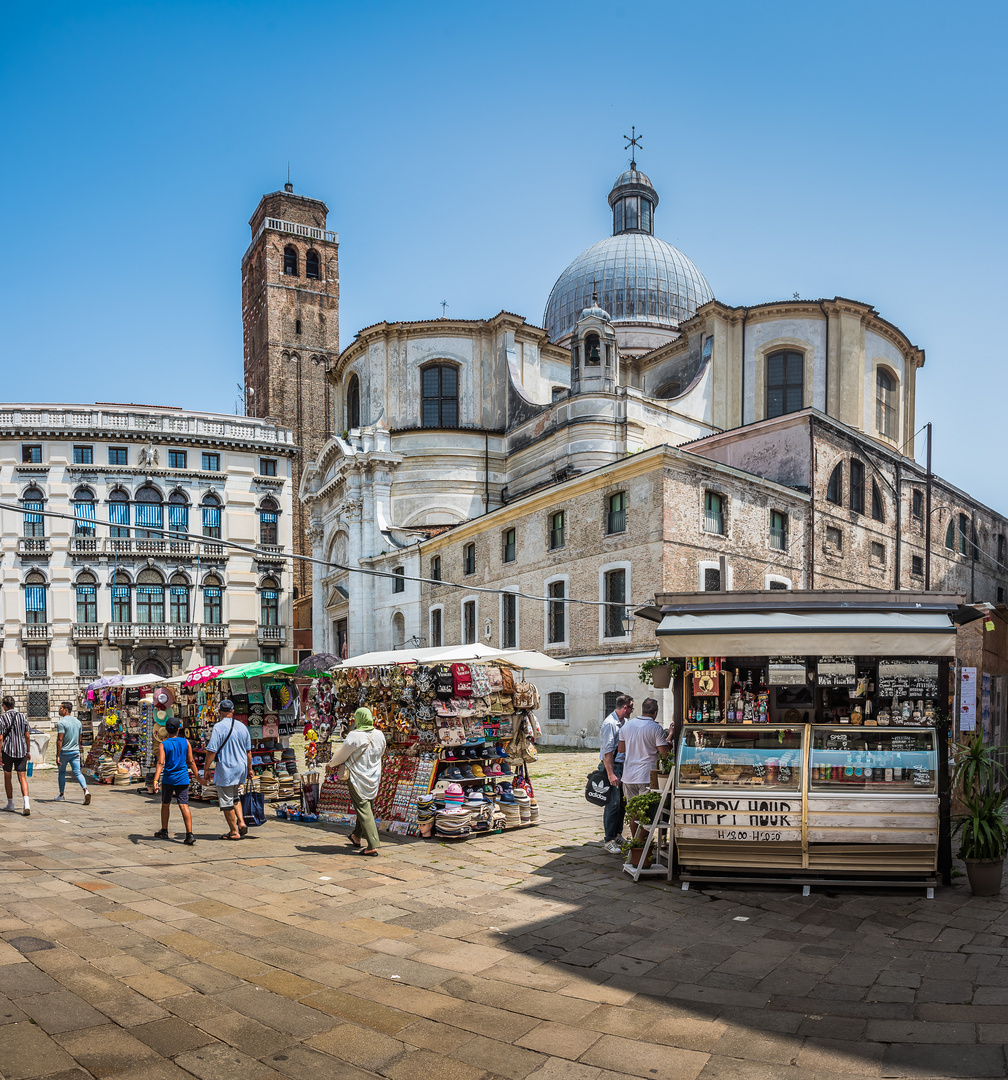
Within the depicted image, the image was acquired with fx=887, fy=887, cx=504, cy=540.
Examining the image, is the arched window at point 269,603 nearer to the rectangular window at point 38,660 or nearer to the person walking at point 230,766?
the rectangular window at point 38,660

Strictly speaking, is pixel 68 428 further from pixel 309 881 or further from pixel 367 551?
pixel 309 881

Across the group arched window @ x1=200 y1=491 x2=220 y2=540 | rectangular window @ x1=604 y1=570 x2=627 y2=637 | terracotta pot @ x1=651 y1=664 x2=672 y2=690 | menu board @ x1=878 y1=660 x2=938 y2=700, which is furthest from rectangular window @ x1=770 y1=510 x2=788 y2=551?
arched window @ x1=200 y1=491 x2=220 y2=540

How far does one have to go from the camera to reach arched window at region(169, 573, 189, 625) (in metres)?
42.9

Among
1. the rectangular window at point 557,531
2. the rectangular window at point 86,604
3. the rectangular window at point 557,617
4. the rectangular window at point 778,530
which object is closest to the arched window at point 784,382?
the rectangular window at point 778,530

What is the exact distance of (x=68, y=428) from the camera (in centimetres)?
4156

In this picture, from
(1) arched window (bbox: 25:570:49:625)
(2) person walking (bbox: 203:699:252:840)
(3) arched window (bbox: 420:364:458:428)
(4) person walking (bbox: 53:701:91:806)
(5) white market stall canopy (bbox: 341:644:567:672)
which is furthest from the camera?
(3) arched window (bbox: 420:364:458:428)

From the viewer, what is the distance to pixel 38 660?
4053 cm

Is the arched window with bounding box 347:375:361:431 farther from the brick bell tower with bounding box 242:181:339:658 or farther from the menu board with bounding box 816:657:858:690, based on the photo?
the menu board with bounding box 816:657:858:690

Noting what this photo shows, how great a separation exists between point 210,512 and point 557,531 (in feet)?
71.7

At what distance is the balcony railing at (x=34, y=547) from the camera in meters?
40.8

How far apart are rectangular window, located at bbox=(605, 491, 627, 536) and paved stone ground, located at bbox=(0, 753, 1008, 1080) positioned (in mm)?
16939

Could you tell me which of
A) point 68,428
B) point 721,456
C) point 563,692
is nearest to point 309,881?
point 563,692

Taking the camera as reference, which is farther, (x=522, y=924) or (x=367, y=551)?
(x=367, y=551)

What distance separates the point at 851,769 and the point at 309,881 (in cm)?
524
